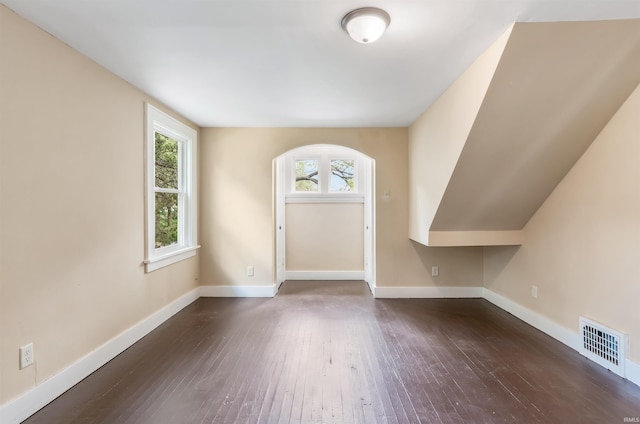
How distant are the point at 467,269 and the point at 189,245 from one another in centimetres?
369

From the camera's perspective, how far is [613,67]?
1.92m

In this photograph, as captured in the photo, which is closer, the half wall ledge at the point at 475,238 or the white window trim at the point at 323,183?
the half wall ledge at the point at 475,238

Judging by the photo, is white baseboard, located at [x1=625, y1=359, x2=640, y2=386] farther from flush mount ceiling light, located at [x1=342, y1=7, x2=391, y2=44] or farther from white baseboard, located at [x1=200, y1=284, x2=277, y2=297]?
white baseboard, located at [x1=200, y1=284, x2=277, y2=297]

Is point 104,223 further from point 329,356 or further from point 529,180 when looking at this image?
point 529,180

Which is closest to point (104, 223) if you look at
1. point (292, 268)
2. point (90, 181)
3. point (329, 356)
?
point (90, 181)

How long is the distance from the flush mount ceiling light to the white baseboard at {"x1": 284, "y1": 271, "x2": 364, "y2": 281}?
3.95 metres

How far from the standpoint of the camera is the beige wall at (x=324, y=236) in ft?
16.9

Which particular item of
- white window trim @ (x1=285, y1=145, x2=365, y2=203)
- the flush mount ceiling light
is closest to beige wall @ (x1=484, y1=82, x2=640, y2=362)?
the flush mount ceiling light

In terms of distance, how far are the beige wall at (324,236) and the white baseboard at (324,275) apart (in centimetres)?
6

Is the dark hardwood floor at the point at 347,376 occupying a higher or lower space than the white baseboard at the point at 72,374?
lower

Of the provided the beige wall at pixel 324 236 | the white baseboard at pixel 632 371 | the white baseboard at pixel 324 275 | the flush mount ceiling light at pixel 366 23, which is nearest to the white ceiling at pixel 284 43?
the flush mount ceiling light at pixel 366 23

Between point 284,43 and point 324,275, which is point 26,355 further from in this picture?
point 324,275

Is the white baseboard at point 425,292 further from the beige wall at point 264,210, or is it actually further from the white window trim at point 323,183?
the white window trim at point 323,183

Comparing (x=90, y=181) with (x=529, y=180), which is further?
(x=529, y=180)
